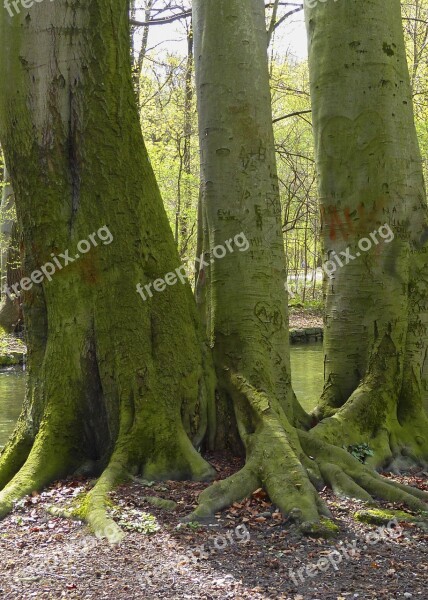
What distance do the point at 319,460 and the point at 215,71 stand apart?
3444 mm

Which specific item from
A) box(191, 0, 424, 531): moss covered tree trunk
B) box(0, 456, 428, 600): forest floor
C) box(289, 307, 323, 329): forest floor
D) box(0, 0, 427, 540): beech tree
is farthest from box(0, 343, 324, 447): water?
box(0, 456, 428, 600): forest floor

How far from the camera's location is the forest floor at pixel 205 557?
3664 mm

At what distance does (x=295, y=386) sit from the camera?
46.8ft

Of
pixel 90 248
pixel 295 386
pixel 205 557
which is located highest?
pixel 90 248

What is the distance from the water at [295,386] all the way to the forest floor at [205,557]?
18.3 feet

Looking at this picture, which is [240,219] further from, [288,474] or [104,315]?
[288,474]

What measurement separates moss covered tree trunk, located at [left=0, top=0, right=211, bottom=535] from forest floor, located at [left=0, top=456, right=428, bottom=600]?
62cm

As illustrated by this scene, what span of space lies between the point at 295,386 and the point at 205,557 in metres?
10.4

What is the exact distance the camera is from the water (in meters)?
11.6

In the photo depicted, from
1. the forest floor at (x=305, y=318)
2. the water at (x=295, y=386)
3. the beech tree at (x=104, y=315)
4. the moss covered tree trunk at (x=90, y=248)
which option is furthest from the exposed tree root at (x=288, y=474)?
the forest floor at (x=305, y=318)

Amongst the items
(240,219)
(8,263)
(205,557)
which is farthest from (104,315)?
(8,263)

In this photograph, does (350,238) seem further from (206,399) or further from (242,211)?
(206,399)

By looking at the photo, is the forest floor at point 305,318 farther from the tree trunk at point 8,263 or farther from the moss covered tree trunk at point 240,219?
the moss covered tree trunk at point 240,219

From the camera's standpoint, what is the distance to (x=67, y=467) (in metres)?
5.46
